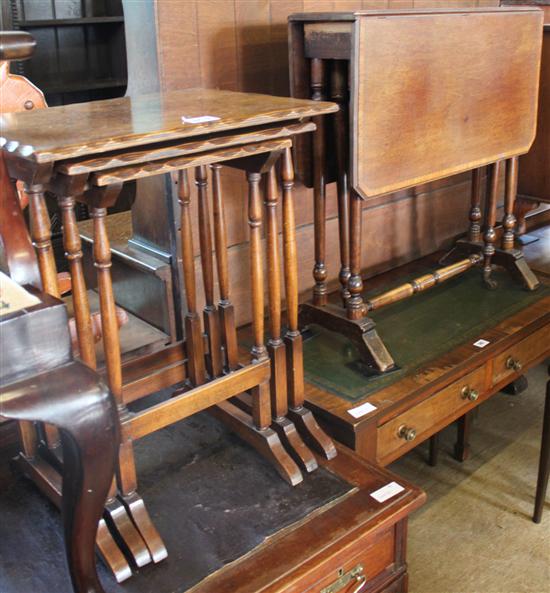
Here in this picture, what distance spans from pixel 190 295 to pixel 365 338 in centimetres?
57

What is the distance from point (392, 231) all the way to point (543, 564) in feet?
4.14

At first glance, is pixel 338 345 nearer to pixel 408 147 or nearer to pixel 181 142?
pixel 408 147

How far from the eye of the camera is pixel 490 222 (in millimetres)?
2625

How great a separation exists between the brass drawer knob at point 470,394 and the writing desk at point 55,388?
4.35ft

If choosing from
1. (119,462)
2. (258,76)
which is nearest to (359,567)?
(119,462)

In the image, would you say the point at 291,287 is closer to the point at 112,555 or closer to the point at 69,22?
the point at 112,555

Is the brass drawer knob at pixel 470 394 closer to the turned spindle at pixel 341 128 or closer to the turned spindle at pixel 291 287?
the turned spindle at pixel 341 128

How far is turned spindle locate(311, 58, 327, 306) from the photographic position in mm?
1986

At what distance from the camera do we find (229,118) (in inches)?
A: 54.6

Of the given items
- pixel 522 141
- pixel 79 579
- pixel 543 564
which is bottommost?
pixel 543 564

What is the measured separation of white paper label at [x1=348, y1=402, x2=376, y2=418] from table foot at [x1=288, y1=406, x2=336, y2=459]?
111 millimetres

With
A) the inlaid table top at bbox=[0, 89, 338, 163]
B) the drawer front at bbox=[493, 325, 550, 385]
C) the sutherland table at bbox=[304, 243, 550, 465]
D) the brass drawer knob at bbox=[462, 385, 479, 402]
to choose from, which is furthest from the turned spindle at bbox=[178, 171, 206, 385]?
the drawer front at bbox=[493, 325, 550, 385]

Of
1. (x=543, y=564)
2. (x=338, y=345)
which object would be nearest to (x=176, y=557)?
(x=338, y=345)

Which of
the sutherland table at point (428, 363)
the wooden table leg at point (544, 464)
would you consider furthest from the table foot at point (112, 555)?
the wooden table leg at point (544, 464)
